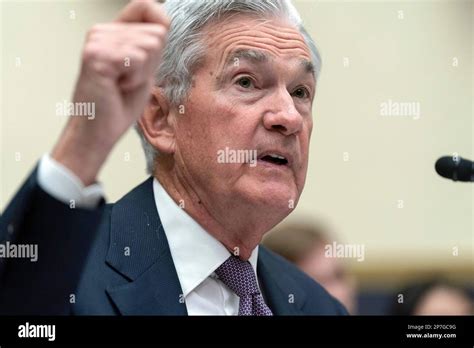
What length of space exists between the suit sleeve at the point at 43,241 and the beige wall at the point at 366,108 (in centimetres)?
108

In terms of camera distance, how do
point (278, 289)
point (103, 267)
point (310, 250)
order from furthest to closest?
point (310, 250) < point (278, 289) < point (103, 267)

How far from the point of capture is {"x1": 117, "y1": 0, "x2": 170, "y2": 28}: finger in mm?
1516

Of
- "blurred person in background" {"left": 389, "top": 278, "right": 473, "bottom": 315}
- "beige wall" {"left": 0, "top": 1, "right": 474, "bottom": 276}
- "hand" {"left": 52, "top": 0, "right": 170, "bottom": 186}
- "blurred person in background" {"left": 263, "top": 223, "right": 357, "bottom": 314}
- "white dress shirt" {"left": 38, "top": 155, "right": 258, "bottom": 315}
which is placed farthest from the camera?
"blurred person in background" {"left": 263, "top": 223, "right": 357, "bottom": 314}

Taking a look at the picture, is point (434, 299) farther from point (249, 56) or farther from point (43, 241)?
point (43, 241)

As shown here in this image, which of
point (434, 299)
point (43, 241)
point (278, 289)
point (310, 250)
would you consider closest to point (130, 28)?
point (43, 241)

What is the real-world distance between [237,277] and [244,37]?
23.1 inches

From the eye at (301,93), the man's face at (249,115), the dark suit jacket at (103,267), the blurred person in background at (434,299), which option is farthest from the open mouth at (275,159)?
the blurred person in background at (434,299)

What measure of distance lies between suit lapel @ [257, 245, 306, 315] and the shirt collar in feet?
0.37

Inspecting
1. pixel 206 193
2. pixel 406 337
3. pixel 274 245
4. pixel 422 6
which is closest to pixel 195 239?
pixel 206 193

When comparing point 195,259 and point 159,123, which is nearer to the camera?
point 195,259

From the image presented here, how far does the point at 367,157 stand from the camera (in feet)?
9.71

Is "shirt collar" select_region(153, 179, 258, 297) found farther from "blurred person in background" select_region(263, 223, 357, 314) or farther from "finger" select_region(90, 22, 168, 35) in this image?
"blurred person in background" select_region(263, 223, 357, 314)

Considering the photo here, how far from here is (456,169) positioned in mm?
2162

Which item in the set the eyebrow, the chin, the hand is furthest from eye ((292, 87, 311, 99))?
the hand
